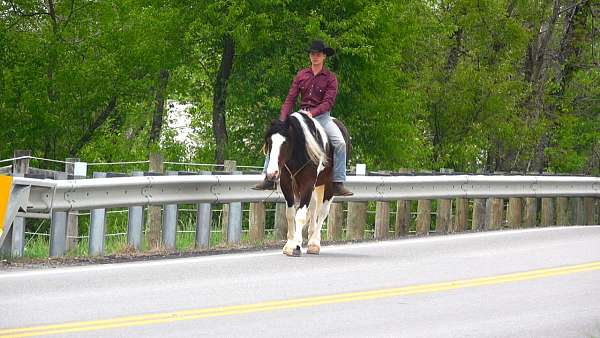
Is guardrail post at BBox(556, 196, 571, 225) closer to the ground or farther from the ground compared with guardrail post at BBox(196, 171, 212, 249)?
farther from the ground

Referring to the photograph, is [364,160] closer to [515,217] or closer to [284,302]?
[515,217]

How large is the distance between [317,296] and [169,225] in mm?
4770

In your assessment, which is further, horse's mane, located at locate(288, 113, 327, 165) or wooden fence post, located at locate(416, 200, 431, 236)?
wooden fence post, located at locate(416, 200, 431, 236)

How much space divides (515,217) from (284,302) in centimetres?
1254

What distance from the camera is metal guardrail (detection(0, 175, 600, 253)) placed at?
13.5 m

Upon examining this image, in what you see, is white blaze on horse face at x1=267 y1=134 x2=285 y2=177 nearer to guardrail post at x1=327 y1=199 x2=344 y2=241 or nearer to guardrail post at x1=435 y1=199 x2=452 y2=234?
guardrail post at x1=327 y1=199 x2=344 y2=241

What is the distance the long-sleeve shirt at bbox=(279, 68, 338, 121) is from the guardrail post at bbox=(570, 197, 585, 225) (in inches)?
415

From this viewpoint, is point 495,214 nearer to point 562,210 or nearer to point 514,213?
point 514,213

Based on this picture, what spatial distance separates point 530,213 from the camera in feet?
77.6

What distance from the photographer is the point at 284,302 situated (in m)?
10.9

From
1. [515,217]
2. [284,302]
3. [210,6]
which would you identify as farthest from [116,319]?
[210,6]

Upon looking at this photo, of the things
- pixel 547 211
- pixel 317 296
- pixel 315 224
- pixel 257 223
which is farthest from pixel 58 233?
pixel 547 211

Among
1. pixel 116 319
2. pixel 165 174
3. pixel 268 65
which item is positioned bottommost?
pixel 116 319

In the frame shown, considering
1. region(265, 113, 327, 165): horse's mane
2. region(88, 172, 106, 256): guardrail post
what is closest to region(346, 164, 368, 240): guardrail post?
region(265, 113, 327, 165): horse's mane
